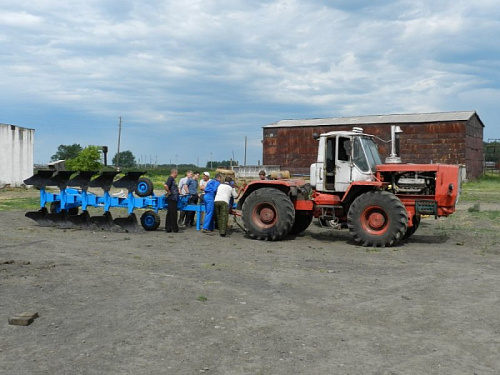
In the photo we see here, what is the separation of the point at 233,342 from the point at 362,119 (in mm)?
44328

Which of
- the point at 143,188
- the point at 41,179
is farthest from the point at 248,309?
the point at 41,179

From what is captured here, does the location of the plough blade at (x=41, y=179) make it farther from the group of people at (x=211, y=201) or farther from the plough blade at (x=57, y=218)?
the group of people at (x=211, y=201)

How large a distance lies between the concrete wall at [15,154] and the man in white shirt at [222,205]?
73.2 ft

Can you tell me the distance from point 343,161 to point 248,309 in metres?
6.63

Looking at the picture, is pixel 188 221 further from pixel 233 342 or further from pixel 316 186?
pixel 233 342

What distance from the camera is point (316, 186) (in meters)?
12.8

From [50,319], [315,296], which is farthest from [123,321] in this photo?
[315,296]

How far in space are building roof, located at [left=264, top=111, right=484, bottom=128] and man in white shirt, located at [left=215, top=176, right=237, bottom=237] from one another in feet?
109

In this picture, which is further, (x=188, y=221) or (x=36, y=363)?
(x=188, y=221)

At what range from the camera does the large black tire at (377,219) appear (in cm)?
1148

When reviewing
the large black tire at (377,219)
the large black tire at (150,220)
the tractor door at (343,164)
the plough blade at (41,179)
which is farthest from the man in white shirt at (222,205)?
the plough blade at (41,179)

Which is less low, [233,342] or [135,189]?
[135,189]

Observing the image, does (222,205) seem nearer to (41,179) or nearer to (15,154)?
(41,179)

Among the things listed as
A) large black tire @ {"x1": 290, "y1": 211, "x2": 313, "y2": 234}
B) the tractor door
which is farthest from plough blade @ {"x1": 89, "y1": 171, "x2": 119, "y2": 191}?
the tractor door
